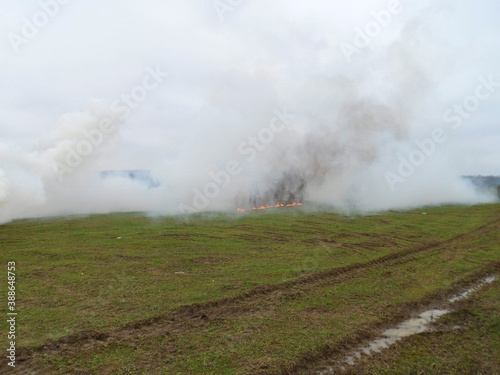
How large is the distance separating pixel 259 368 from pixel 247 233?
2070 centimetres

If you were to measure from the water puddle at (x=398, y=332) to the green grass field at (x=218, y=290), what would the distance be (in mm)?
508

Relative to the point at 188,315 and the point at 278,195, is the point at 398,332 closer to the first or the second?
the point at 188,315

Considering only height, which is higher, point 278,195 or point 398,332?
point 278,195

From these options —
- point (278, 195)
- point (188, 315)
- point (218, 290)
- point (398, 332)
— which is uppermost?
point (278, 195)

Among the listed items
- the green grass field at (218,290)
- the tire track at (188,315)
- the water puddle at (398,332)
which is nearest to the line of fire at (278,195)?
the green grass field at (218,290)

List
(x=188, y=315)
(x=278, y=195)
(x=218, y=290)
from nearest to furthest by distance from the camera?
(x=188, y=315) → (x=218, y=290) → (x=278, y=195)

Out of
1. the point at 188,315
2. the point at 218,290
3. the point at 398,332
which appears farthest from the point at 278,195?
the point at 398,332

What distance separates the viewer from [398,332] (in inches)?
540

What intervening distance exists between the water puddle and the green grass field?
0.51 metres

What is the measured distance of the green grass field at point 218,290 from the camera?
11.8m

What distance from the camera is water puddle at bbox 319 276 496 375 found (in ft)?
38.8

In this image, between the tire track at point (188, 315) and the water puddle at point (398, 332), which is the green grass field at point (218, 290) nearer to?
the tire track at point (188, 315)

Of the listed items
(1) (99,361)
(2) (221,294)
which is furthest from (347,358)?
(1) (99,361)

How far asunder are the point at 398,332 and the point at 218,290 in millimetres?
8611
